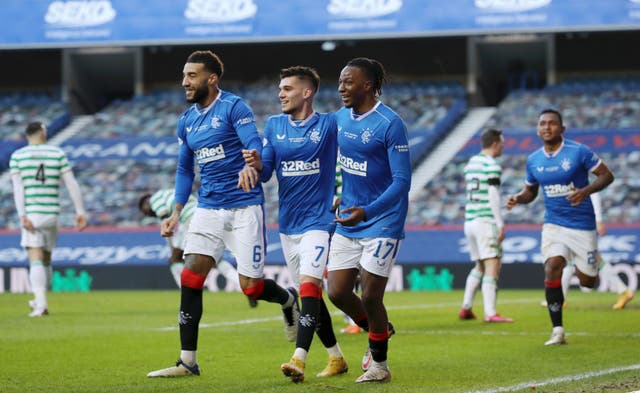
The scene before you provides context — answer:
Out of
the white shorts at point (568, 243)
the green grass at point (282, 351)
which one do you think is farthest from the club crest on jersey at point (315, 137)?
the white shorts at point (568, 243)

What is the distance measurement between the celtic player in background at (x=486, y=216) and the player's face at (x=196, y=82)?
19.4 feet

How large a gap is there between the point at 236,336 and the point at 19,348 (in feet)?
7.55

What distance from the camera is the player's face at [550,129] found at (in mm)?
10539

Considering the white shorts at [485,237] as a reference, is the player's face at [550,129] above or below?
above

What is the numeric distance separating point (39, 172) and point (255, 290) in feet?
20.8

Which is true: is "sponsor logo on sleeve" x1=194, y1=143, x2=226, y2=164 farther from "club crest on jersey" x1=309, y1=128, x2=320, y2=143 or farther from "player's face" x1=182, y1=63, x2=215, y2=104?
"club crest on jersey" x1=309, y1=128, x2=320, y2=143

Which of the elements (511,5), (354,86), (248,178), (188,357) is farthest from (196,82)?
(511,5)

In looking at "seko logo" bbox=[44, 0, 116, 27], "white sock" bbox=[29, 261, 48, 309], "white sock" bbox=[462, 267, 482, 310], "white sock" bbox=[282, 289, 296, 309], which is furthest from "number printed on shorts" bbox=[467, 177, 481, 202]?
"seko logo" bbox=[44, 0, 116, 27]

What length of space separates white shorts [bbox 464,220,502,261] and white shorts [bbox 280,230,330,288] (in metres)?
5.80

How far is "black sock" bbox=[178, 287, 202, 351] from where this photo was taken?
7902 mm

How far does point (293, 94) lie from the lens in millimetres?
8078

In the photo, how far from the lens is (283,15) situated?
104ft

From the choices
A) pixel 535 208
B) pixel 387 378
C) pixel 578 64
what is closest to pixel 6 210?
pixel 535 208

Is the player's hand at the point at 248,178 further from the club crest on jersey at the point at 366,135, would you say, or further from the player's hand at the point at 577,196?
the player's hand at the point at 577,196
